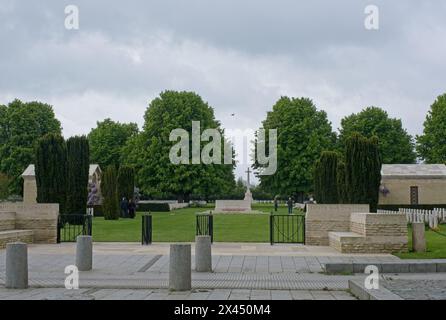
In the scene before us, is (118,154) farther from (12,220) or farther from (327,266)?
(327,266)

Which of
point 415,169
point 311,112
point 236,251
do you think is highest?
point 311,112

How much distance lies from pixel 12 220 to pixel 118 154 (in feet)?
180

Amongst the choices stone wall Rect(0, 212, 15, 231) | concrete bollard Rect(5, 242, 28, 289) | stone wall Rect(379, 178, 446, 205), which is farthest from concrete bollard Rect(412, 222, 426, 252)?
stone wall Rect(379, 178, 446, 205)

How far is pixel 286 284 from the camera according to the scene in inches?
453

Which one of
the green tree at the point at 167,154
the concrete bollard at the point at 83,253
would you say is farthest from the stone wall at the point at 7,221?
the green tree at the point at 167,154

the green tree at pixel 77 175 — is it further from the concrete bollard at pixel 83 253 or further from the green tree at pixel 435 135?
the green tree at pixel 435 135

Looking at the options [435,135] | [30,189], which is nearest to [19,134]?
[30,189]

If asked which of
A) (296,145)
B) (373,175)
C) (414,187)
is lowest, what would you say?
(414,187)

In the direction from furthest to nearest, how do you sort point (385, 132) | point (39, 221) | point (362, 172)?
point (385, 132) → point (362, 172) → point (39, 221)

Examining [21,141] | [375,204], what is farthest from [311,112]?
[375,204]

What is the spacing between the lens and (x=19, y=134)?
6481 centimetres

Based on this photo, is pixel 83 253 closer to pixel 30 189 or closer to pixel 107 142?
pixel 30 189

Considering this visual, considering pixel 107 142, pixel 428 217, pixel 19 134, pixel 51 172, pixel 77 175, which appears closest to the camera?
pixel 428 217

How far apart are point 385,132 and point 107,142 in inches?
1367
